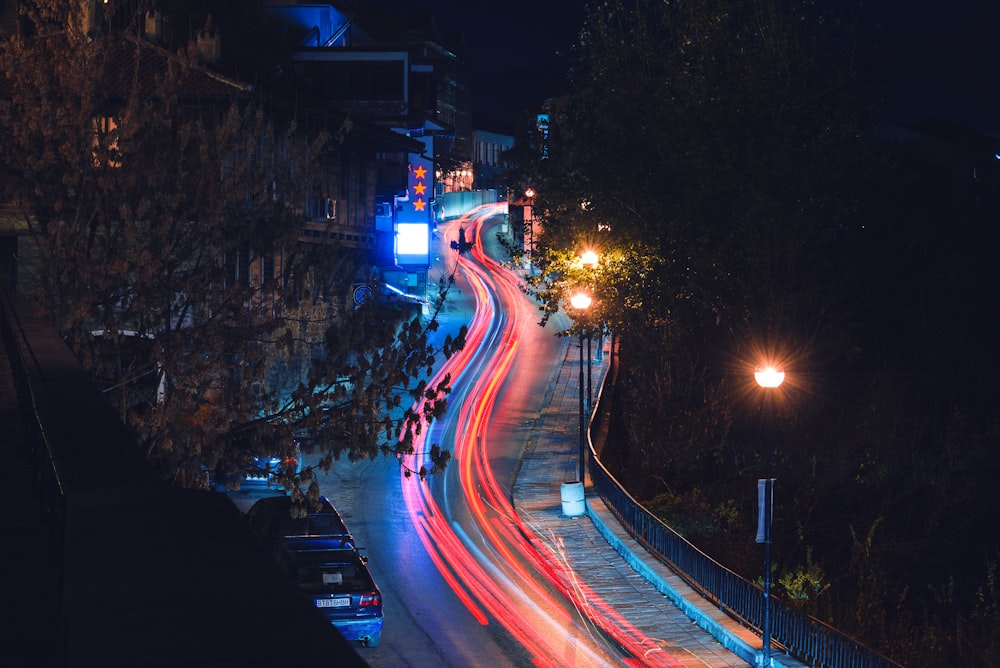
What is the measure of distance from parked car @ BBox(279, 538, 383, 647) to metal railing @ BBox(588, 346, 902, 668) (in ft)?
21.1

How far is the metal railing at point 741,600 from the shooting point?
17750 mm

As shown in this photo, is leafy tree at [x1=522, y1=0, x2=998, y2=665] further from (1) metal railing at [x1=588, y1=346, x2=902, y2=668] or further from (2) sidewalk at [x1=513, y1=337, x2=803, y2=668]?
(1) metal railing at [x1=588, y1=346, x2=902, y2=668]

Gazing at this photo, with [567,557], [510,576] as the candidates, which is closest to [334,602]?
[510,576]

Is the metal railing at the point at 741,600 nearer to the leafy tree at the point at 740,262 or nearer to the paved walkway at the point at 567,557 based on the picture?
the paved walkway at the point at 567,557

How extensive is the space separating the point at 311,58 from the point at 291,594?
54.6 meters

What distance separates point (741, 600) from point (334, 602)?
7270mm

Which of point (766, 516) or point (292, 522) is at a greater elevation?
point (766, 516)

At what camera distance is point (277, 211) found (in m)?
17.2

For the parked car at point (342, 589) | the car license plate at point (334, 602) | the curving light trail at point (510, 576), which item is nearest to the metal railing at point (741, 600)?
the curving light trail at point (510, 576)

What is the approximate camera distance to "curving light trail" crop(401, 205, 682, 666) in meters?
20.3

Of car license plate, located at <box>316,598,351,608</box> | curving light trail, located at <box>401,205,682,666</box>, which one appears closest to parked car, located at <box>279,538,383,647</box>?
car license plate, located at <box>316,598,351,608</box>

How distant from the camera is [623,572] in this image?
25125 millimetres

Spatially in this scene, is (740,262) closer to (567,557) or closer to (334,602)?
(567,557)

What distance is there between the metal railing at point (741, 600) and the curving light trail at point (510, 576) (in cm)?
184
